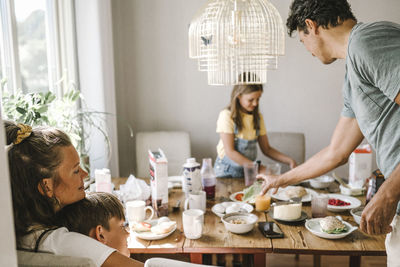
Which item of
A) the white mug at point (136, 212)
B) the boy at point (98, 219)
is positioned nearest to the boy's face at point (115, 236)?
the boy at point (98, 219)

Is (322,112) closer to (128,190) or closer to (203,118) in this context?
(203,118)

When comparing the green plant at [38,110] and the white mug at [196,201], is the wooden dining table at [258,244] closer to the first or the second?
the white mug at [196,201]

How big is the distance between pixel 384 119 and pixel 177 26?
7.89 feet

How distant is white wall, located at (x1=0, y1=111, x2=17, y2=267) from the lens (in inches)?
27.7

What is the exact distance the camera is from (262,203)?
193 centimetres

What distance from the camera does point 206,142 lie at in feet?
11.6

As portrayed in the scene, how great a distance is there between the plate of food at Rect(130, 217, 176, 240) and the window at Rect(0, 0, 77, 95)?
97 cm

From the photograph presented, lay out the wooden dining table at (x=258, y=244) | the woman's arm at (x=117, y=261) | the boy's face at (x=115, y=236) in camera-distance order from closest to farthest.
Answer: the woman's arm at (x=117, y=261)
the boy's face at (x=115, y=236)
the wooden dining table at (x=258, y=244)

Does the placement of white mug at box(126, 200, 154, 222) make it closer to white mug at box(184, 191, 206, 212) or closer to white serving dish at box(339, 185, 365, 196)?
white mug at box(184, 191, 206, 212)

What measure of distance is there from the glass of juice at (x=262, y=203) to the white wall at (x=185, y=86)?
161 centimetres

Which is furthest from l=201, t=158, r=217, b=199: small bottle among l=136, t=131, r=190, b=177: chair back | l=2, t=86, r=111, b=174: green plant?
l=136, t=131, r=190, b=177: chair back

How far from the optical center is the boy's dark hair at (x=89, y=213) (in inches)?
48.1

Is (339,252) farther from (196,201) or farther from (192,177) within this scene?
(192,177)

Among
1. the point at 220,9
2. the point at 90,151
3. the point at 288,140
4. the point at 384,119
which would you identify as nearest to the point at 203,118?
the point at 288,140
